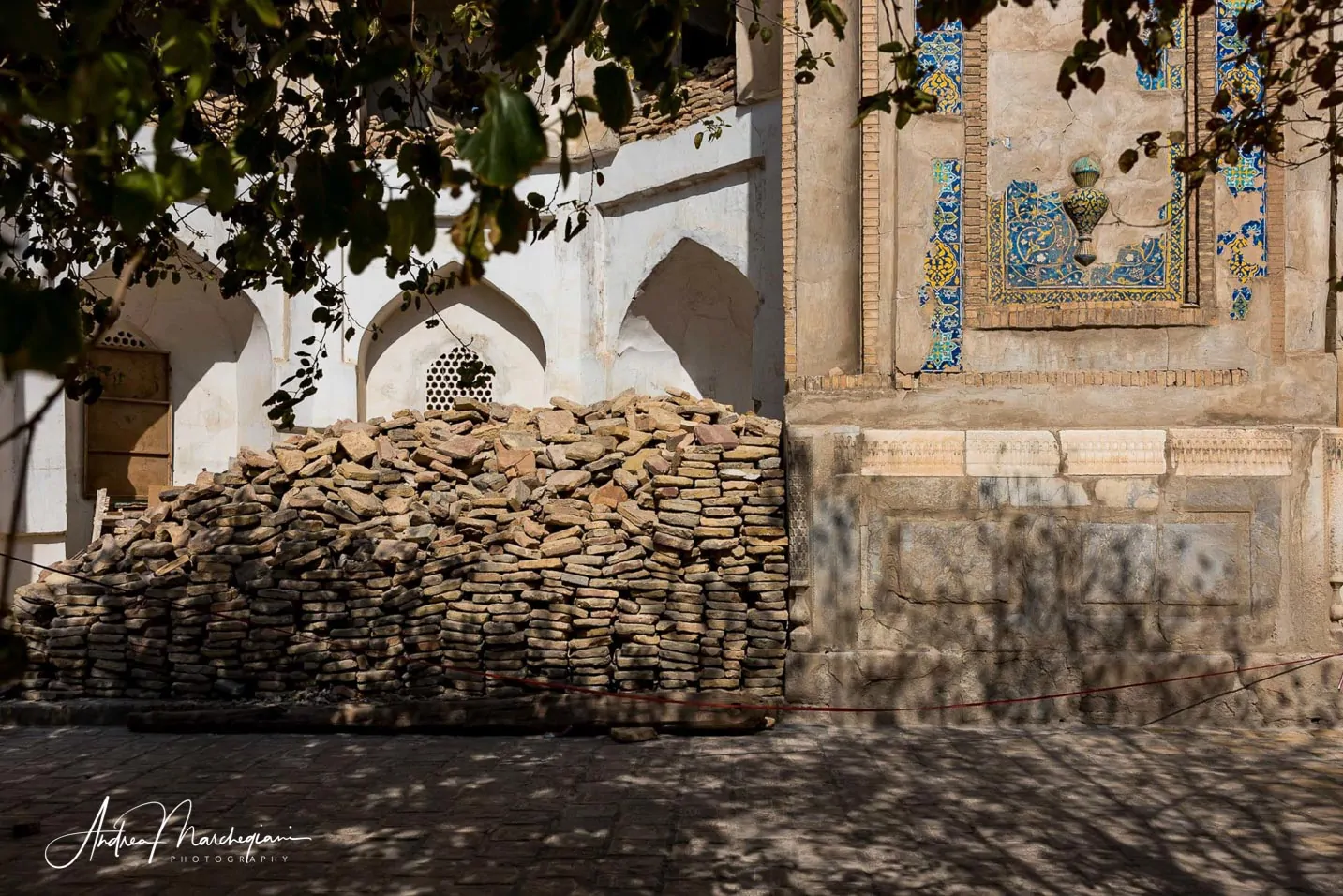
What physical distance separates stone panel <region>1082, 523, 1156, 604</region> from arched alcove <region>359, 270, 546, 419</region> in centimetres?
750

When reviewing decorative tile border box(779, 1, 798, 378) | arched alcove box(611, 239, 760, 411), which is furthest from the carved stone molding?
arched alcove box(611, 239, 760, 411)

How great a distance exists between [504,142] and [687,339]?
39.2 ft

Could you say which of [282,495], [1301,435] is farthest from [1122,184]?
[282,495]

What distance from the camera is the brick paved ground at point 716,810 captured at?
4.56 meters

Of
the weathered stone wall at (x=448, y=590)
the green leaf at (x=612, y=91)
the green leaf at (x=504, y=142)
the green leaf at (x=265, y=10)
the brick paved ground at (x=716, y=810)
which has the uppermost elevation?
the green leaf at (x=265, y=10)

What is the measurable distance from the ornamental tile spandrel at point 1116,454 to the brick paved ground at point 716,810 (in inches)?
63.9

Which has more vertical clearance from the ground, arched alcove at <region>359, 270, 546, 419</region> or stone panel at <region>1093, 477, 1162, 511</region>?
arched alcove at <region>359, 270, 546, 419</region>

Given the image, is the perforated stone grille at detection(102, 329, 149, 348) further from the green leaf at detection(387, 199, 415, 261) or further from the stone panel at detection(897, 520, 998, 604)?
the green leaf at detection(387, 199, 415, 261)

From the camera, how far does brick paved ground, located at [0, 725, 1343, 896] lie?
456 cm

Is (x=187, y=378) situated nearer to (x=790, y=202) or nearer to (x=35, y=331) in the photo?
(x=790, y=202)

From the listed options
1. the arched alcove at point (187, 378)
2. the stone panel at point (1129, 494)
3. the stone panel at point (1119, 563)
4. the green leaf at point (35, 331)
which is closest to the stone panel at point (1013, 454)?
the stone panel at point (1129, 494)

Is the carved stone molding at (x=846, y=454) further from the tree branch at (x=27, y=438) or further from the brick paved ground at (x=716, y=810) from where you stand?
the tree branch at (x=27, y=438)

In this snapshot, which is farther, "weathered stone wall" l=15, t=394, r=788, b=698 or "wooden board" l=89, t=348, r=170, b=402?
"wooden board" l=89, t=348, r=170, b=402

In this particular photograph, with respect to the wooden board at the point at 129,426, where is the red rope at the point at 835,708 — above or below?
below
